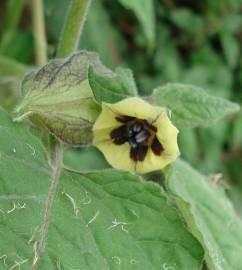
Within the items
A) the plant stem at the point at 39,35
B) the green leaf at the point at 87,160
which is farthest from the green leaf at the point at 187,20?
the plant stem at the point at 39,35

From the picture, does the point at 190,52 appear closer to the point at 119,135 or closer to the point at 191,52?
the point at 191,52

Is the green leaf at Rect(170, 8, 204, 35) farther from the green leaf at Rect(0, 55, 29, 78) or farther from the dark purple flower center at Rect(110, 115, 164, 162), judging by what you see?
the dark purple flower center at Rect(110, 115, 164, 162)

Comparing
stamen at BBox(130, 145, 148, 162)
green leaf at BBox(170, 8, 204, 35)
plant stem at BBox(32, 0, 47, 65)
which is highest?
stamen at BBox(130, 145, 148, 162)

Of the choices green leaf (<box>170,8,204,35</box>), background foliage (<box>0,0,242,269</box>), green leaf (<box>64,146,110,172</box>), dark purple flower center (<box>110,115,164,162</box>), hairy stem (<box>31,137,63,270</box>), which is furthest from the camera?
green leaf (<box>170,8,204,35</box>)

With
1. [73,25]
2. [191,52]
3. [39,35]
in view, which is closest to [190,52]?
[191,52]

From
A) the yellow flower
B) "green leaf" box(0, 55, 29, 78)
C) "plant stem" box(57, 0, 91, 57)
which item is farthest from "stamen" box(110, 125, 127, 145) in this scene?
"green leaf" box(0, 55, 29, 78)

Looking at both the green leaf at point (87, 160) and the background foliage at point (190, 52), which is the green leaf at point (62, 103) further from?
the background foliage at point (190, 52)

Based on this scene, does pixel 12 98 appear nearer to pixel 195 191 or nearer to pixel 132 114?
pixel 195 191
